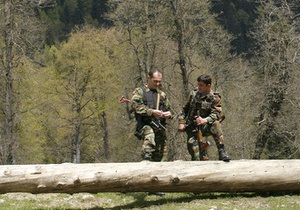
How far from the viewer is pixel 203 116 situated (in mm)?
9008

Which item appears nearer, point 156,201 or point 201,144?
point 156,201

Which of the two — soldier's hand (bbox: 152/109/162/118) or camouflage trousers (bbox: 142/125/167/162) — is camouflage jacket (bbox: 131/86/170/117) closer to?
soldier's hand (bbox: 152/109/162/118)

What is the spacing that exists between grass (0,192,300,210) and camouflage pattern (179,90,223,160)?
1.01 metres

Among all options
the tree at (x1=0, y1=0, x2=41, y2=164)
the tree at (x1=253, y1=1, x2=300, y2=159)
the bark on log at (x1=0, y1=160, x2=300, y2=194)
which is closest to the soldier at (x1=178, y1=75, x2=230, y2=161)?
the bark on log at (x1=0, y1=160, x2=300, y2=194)

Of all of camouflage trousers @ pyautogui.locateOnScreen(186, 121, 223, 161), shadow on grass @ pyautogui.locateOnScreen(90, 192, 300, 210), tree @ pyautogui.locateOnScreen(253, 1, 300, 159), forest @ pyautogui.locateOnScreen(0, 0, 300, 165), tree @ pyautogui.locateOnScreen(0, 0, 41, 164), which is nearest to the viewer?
shadow on grass @ pyautogui.locateOnScreen(90, 192, 300, 210)

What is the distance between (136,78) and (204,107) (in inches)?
873

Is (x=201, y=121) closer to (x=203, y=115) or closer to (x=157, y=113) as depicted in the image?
(x=203, y=115)

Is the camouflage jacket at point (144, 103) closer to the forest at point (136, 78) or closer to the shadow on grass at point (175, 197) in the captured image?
the forest at point (136, 78)

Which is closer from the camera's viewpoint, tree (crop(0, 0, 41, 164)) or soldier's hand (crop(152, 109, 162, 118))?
soldier's hand (crop(152, 109, 162, 118))

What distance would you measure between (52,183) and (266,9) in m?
16.6

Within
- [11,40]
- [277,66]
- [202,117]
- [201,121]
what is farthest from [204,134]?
[277,66]

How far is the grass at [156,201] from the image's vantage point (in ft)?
25.6

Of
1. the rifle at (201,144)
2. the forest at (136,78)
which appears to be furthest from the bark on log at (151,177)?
the forest at (136,78)

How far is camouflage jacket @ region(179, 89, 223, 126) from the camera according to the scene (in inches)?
348
